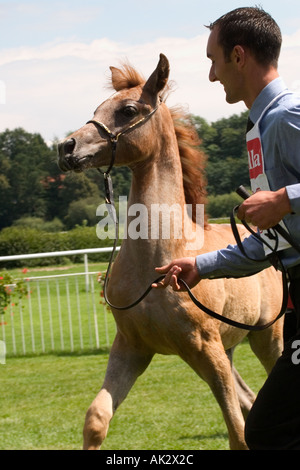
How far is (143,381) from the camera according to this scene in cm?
843

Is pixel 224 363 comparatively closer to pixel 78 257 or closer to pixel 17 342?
pixel 17 342

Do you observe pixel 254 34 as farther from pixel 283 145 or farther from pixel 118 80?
pixel 118 80

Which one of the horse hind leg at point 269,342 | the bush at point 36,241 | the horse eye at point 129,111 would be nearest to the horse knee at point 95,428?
the horse eye at point 129,111

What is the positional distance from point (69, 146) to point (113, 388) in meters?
1.36

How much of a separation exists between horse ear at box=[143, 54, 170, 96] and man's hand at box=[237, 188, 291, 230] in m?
2.14

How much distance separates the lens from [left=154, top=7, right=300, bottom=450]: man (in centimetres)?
243

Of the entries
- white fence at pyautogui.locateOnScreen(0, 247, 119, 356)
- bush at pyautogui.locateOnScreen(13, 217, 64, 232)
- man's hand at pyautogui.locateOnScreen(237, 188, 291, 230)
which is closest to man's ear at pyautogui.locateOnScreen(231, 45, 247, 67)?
man's hand at pyautogui.locateOnScreen(237, 188, 291, 230)

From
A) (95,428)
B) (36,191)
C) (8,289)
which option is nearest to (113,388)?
(95,428)

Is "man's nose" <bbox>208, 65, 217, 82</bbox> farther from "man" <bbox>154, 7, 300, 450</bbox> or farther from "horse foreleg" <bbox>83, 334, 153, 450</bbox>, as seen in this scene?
"horse foreleg" <bbox>83, 334, 153, 450</bbox>

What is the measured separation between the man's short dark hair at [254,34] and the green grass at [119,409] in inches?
142

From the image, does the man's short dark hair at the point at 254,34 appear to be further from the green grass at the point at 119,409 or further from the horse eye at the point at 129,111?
the green grass at the point at 119,409

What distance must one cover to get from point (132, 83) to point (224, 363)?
176 centimetres

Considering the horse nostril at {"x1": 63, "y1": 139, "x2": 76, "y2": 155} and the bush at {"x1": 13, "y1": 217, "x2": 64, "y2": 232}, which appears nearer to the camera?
the horse nostril at {"x1": 63, "y1": 139, "x2": 76, "y2": 155}
